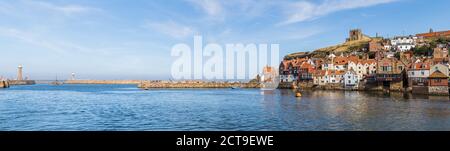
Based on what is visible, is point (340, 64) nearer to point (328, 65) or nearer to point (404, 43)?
point (328, 65)

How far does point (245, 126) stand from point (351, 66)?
94249 mm

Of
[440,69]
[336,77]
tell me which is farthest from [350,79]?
[440,69]

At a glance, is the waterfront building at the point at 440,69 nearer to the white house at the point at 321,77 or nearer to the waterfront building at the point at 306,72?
the white house at the point at 321,77

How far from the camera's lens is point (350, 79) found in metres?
109

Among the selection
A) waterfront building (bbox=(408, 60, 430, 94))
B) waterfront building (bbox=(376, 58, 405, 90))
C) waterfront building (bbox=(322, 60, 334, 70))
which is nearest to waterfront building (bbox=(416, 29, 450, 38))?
waterfront building (bbox=(322, 60, 334, 70))

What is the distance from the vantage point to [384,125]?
106ft

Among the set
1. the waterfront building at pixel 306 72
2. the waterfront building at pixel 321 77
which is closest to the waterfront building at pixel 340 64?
the waterfront building at pixel 321 77

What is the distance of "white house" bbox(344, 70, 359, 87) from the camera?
108m

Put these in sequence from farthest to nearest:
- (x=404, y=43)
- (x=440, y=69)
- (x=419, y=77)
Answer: (x=404, y=43) < (x=419, y=77) < (x=440, y=69)

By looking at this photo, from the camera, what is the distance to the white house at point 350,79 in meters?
108
